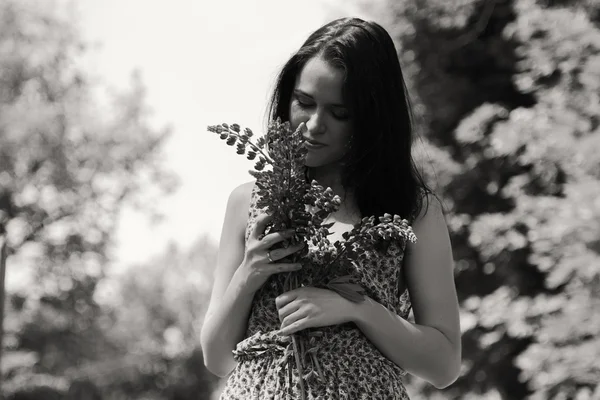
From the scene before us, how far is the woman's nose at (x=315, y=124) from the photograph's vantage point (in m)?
2.16

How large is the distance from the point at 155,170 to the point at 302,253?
1846 centimetres

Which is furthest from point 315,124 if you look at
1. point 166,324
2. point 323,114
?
point 166,324

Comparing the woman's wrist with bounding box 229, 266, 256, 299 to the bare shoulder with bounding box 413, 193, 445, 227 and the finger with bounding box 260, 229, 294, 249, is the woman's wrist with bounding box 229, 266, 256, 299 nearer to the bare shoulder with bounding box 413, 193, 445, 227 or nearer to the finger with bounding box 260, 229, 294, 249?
the finger with bounding box 260, 229, 294, 249

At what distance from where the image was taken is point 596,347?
236 inches

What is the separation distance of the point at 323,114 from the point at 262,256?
415 mm

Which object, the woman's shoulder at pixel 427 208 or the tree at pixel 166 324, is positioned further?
the tree at pixel 166 324

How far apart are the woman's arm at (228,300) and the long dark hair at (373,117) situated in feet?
1.00

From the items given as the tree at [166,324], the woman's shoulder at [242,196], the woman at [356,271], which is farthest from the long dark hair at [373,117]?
the tree at [166,324]

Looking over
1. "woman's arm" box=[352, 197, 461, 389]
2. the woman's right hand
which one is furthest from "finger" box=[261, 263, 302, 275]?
"woman's arm" box=[352, 197, 461, 389]

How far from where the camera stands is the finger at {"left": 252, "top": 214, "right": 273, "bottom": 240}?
6.67ft

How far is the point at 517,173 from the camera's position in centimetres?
945

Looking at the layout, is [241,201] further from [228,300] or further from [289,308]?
[289,308]

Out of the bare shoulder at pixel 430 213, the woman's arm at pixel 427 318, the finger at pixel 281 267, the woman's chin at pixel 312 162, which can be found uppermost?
the woman's chin at pixel 312 162

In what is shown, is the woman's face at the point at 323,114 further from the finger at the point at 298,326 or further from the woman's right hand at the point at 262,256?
the finger at the point at 298,326
